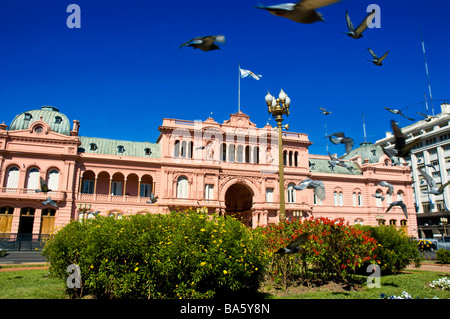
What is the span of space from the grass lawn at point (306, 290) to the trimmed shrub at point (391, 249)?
1.83 meters

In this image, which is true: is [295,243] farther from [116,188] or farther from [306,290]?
[116,188]

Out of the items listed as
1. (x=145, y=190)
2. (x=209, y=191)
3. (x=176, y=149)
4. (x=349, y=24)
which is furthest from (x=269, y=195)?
(x=349, y=24)

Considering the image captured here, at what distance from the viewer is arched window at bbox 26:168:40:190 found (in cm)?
3488

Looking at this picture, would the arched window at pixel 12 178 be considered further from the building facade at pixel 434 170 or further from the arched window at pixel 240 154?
the building facade at pixel 434 170

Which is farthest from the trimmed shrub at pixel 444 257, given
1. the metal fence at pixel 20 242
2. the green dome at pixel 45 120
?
the green dome at pixel 45 120

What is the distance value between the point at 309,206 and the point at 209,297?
3436 centimetres

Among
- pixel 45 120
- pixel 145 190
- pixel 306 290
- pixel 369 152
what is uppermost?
pixel 45 120

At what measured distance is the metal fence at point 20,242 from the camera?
2791 centimetres

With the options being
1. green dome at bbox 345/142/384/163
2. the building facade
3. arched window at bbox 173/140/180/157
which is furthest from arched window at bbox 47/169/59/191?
the building facade

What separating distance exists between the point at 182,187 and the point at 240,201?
9.74 m

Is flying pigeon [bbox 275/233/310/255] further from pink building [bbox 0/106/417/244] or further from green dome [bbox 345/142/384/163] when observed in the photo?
green dome [bbox 345/142/384/163]

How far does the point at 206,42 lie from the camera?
7.44 metres

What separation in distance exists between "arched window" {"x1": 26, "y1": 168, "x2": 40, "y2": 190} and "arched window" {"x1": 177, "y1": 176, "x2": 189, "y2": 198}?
14753 millimetres
